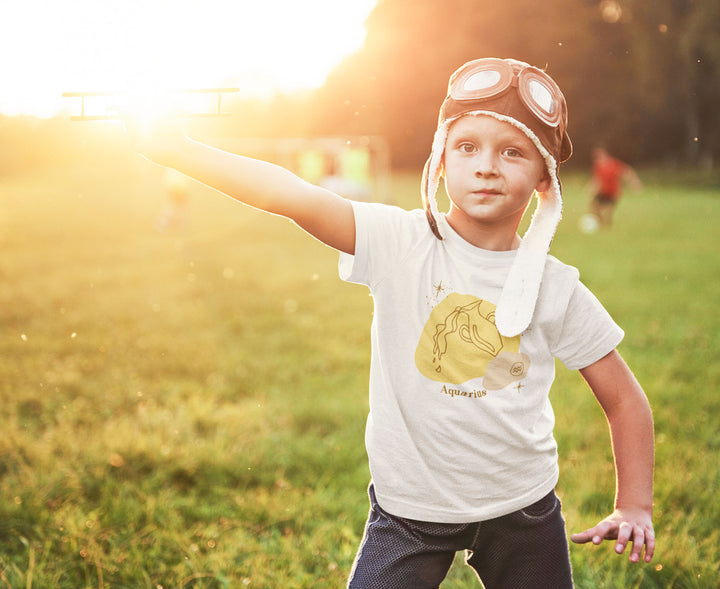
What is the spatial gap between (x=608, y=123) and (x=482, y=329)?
2621 cm

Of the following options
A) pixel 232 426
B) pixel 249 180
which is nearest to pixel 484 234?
pixel 249 180

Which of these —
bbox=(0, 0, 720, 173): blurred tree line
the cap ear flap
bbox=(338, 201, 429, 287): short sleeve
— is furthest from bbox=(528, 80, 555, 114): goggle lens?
bbox=(0, 0, 720, 173): blurred tree line

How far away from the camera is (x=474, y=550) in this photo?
5.81 feet


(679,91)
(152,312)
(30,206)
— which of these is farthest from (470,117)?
(679,91)

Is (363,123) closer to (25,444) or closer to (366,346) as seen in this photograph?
(366,346)

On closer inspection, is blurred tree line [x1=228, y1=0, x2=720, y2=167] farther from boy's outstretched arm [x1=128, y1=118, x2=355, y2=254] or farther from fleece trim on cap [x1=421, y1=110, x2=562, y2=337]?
boy's outstretched arm [x1=128, y1=118, x2=355, y2=254]

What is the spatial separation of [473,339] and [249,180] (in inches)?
25.0

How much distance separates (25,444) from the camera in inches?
136


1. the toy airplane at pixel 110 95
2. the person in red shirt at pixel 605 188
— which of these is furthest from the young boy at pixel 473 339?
the person in red shirt at pixel 605 188

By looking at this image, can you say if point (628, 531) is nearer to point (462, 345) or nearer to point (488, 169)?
point (462, 345)

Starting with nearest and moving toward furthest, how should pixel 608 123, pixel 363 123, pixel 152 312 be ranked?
pixel 152 312 < pixel 608 123 < pixel 363 123

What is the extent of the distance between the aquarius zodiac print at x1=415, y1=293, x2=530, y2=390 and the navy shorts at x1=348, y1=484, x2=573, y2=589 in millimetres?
363

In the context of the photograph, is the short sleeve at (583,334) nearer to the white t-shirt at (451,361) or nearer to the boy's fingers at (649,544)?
the white t-shirt at (451,361)

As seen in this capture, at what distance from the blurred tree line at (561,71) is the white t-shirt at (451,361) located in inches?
31.8
